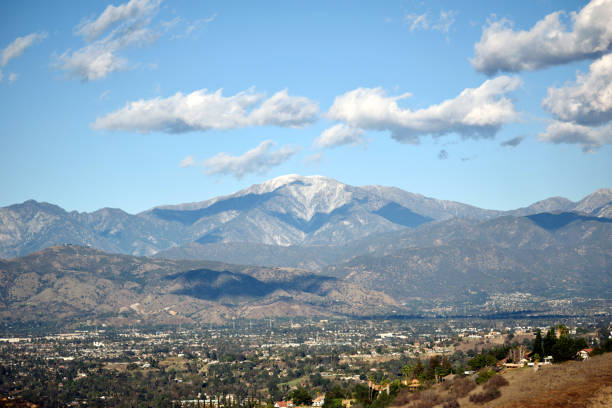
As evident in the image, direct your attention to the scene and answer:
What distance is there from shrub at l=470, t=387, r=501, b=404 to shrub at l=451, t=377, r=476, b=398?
5.95 meters

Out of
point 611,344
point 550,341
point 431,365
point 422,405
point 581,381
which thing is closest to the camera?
point 581,381

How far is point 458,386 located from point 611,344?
29.1 m

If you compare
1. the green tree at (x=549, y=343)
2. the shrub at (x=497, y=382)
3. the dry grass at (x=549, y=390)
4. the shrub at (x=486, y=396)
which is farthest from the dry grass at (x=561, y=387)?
the green tree at (x=549, y=343)

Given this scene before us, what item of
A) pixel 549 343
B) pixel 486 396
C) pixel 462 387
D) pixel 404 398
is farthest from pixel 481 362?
pixel 486 396

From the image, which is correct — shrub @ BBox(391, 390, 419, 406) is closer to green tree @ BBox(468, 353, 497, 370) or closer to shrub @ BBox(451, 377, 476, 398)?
shrub @ BBox(451, 377, 476, 398)

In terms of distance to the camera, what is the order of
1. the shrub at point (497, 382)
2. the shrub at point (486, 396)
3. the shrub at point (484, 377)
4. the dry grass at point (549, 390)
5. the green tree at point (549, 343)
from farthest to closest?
the green tree at point (549, 343)
the shrub at point (484, 377)
the shrub at point (497, 382)
the shrub at point (486, 396)
the dry grass at point (549, 390)

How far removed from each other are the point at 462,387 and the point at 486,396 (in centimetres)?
1264

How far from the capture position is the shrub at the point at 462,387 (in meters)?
114

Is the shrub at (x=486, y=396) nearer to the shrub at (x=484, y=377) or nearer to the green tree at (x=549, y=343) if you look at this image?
the shrub at (x=484, y=377)

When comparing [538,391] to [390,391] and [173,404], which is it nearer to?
[390,391]

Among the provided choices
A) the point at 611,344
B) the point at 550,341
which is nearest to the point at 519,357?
the point at 550,341

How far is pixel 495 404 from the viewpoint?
322ft

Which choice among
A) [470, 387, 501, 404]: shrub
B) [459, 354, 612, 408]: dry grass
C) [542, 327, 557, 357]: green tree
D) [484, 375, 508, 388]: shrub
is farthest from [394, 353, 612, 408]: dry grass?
[542, 327, 557, 357]: green tree

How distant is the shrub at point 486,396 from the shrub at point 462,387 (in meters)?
5.95
